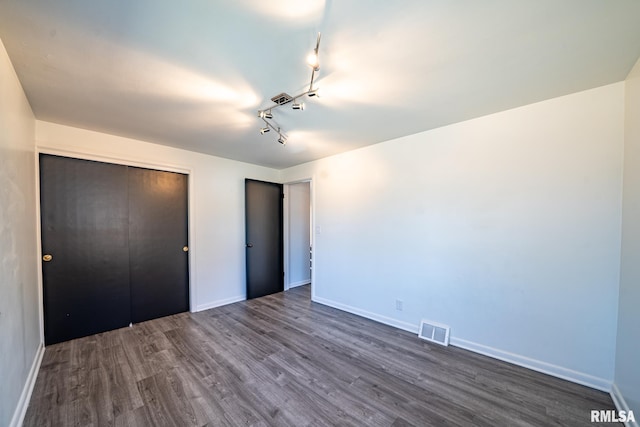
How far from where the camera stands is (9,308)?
1576 millimetres

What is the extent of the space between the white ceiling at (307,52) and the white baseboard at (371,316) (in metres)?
2.50

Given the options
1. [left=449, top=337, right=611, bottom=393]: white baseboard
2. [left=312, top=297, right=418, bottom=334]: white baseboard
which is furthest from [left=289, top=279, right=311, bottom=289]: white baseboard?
[left=449, top=337, right=611, bottom=393]: white baseboard

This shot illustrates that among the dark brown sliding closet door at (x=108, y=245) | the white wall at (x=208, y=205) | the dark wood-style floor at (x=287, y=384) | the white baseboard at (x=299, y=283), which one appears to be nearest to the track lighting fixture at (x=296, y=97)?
the white wall at (x=208, y=205)

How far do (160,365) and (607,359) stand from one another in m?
3.91

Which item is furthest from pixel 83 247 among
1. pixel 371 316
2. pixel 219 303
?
pixel 371 316

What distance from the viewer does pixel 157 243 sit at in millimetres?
3420

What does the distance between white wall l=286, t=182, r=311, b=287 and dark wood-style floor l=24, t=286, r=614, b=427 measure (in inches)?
83.2

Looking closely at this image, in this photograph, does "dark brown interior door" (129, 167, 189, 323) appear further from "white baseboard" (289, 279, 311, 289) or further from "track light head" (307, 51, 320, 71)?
"track light head" (307, 51, 320, 71)

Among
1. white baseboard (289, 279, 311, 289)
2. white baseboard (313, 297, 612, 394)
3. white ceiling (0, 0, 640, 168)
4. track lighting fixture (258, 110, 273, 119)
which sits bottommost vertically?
white baseboard (289, 279, 311, 289)

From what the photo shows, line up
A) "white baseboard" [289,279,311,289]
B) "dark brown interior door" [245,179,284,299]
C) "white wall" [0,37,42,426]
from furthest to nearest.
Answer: "white baseboard" [289,279,311,289], "dark brown interior door" [245,179,284,299], "white wall" [0,37,42,426]

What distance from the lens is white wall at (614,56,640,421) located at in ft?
5.33

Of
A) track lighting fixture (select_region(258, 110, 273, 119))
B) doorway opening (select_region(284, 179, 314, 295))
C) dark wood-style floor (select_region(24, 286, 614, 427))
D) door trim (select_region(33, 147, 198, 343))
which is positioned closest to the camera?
dark wood-style floor (select_region(24, 286, 614, 427))

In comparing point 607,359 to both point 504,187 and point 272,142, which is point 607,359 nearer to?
point 504,187

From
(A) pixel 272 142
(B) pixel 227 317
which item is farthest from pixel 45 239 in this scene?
(A) pixel 272 142
